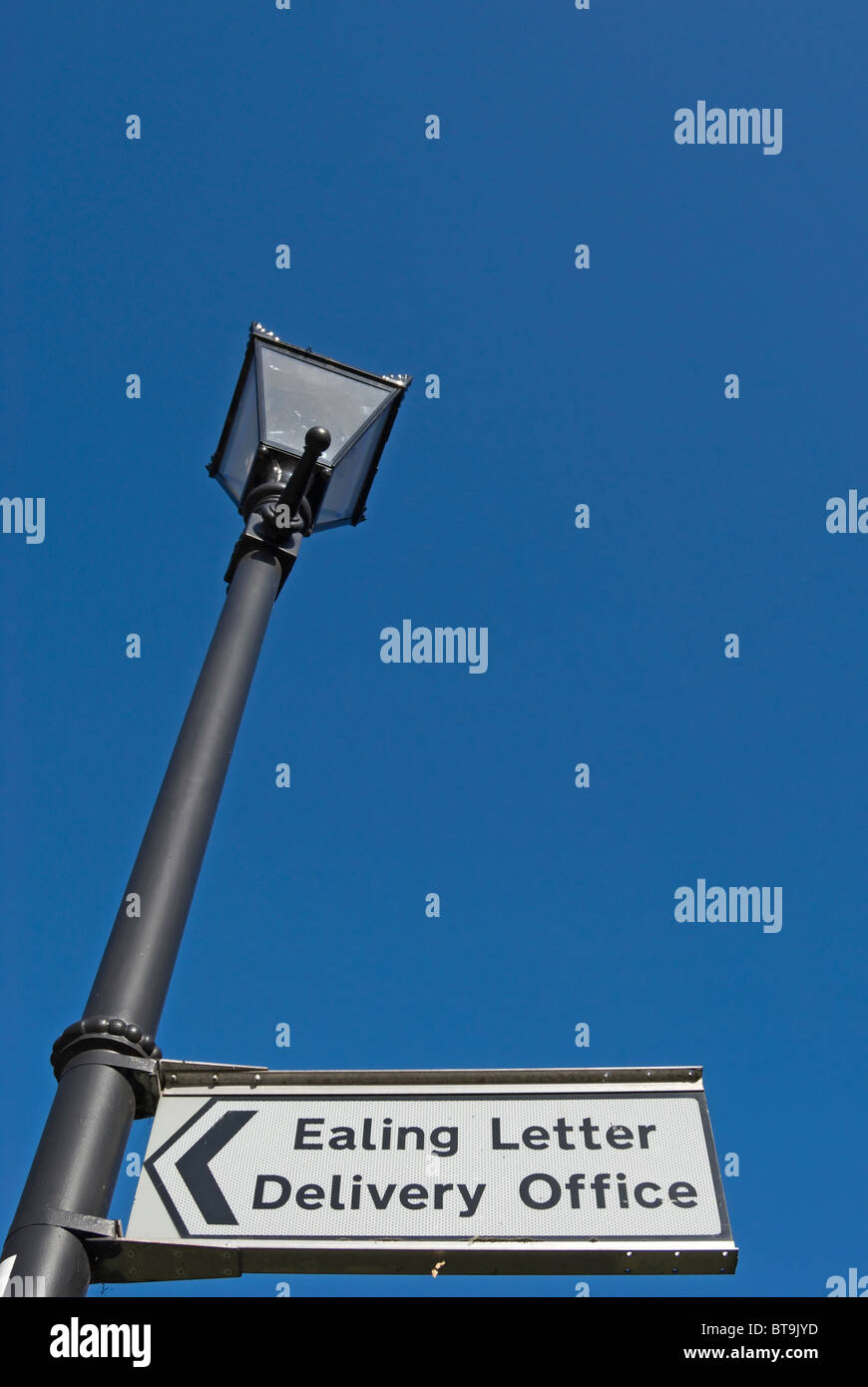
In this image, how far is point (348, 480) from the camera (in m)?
4.41

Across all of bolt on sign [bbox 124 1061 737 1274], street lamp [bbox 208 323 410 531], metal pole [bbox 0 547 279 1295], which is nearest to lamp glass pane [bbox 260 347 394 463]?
street lamp [bbox 208 323 410 531]

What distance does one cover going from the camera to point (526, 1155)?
2.67 m

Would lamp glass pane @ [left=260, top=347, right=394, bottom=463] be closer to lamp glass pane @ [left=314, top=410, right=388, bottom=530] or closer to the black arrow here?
lamp glass pane @ [left=314, top=410, right=388, bottom=530]

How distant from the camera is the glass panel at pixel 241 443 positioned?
4.27 m

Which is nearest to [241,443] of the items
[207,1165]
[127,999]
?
[127,999]

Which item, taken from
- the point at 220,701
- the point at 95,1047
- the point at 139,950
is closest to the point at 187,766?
the point at 220,701

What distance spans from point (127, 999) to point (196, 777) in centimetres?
63

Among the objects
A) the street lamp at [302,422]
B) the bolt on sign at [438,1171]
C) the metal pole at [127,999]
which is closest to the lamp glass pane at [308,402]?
the street lamp at [302,422]

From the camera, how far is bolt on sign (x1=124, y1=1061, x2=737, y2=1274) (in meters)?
2.43

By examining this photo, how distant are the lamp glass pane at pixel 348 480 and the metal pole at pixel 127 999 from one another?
1.00 m

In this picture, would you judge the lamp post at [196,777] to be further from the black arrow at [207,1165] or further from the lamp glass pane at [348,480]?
the black arrow at [207,1165]

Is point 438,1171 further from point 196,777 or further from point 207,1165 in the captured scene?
point 196,777

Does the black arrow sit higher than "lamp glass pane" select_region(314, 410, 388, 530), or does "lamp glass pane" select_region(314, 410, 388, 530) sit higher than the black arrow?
"lamp glass pane" select_region(314, 410, 388, 530)
